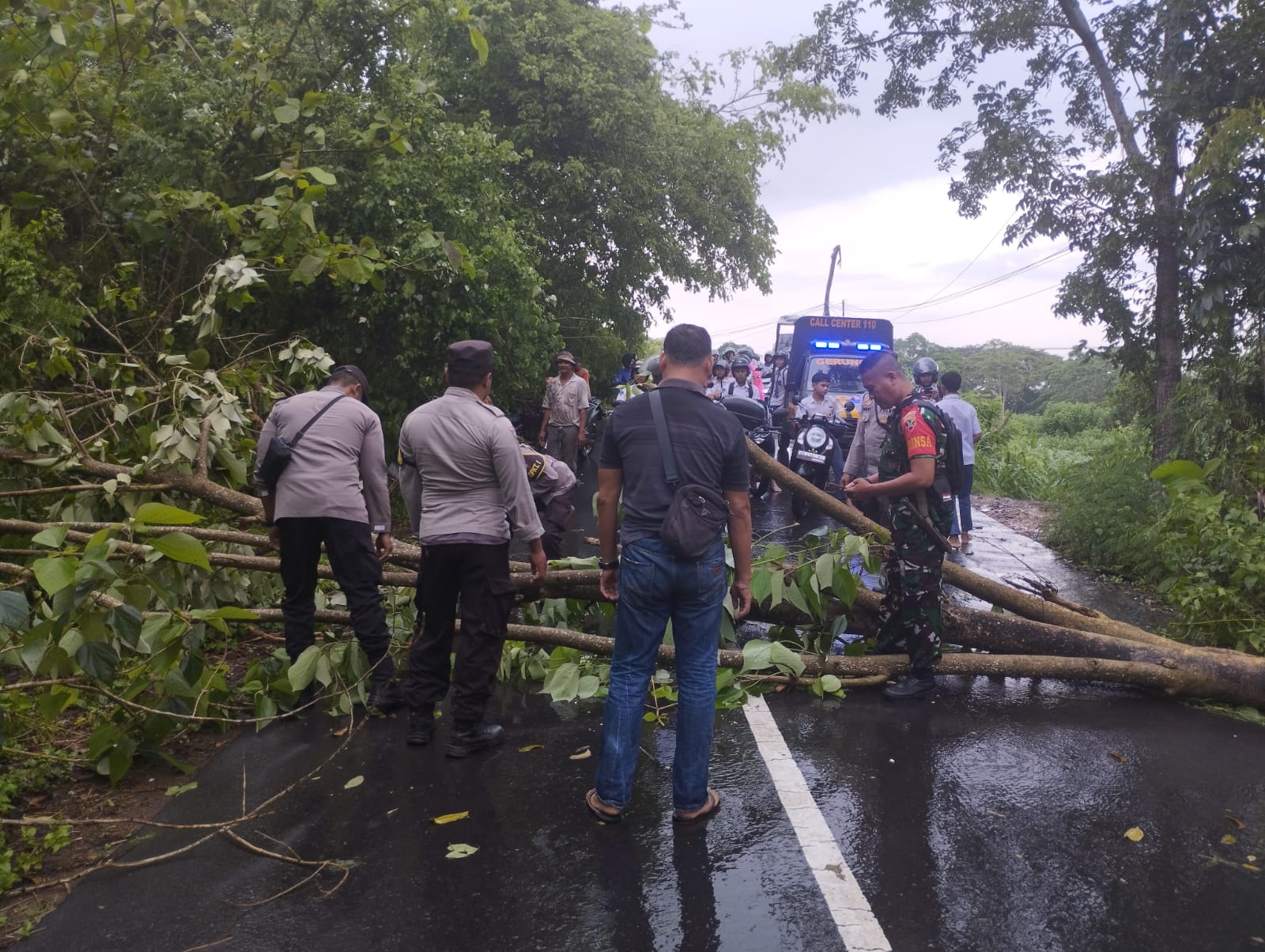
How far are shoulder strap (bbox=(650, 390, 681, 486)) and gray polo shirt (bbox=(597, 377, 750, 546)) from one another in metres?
0.01

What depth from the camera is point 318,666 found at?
5.43 m

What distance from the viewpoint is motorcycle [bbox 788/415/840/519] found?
12.9 meters

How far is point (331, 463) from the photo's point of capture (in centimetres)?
532

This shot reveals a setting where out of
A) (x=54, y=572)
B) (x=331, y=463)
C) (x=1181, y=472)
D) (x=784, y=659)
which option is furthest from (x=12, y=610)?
(x=1181, y=472)

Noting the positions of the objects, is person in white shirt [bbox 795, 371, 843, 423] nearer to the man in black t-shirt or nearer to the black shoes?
the black shoes

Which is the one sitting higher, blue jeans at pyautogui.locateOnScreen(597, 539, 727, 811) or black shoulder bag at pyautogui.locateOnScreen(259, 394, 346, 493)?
black shoulder bag at pyautogui.locateOnScreen(259, 394, 346, 493)

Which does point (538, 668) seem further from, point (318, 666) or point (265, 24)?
point (265, 24)

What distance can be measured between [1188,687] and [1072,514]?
20.3 ft

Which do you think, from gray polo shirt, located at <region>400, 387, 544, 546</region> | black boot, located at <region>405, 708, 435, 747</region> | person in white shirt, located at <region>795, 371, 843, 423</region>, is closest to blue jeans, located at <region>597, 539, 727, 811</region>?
gray polo shirt, located at <region>400, 387, 544, 546</region>

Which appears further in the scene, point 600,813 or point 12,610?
point 600,813

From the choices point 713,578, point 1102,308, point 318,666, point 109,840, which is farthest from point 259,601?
point 1102,308

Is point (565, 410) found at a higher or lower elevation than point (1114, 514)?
higher

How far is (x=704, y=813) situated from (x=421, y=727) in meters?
1.64

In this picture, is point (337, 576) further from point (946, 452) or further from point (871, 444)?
point (871, 444)
